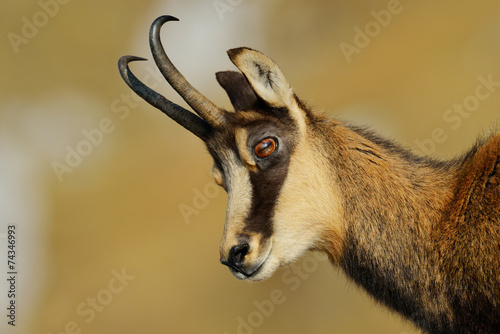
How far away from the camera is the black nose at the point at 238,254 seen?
17.1ft

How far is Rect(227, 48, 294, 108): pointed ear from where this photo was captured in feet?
17.7

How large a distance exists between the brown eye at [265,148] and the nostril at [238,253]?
0.91 meters

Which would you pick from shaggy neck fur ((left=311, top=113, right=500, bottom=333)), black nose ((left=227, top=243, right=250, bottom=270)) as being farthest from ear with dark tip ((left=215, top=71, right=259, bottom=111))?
black nose ((left=227, top=243, right=250, bottom=270))

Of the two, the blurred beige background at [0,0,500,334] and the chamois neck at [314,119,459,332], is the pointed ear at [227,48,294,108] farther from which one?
the blurred beige background at [0,0,500,334]

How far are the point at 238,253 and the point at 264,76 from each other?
1.76 m

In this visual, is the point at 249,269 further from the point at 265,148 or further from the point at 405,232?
the point at 405,232

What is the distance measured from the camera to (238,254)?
525cm

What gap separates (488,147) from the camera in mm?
5551

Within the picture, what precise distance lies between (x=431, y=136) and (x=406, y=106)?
8.43 feet

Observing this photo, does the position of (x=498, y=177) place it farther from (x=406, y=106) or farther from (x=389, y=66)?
(x=389, y=66)

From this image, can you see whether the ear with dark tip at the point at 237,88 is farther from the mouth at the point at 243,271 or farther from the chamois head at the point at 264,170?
the mouth at the point at 243,271

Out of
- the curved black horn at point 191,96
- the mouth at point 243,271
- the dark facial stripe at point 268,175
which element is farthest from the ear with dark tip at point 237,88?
the mouth at point 243,271

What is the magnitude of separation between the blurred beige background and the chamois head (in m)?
9.96

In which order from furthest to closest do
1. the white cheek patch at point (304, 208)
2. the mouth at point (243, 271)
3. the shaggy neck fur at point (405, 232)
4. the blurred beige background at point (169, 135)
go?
the blurred beige background at point (169, 135)
the white cheek patch at point (304, 208)
the mouth at point (243, 271)
the shaggy neck fur at point (405, 232)
